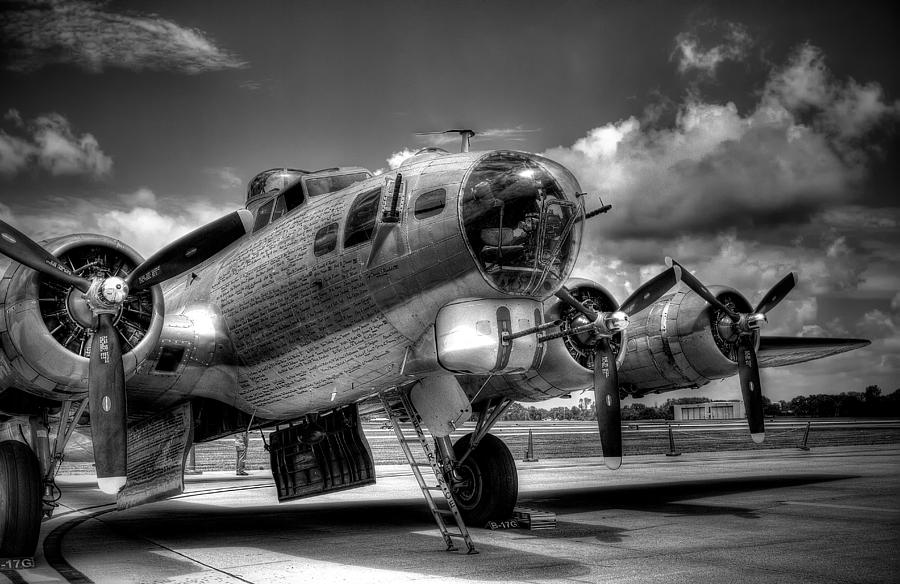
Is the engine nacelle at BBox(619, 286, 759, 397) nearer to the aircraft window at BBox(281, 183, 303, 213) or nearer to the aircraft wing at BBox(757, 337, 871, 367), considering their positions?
the aircraft wing at BBox(757, 337, 871, 367)

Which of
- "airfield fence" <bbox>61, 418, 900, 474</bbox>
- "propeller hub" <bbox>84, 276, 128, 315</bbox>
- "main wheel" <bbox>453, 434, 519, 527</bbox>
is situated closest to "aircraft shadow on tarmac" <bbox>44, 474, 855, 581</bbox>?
"main wheel" <bbox>453, 434, 519, 527</bbox>

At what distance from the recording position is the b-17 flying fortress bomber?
25.4 feet

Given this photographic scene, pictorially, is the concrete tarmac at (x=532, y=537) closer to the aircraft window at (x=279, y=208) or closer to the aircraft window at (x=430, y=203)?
the aircraft window at (x=430, y=203)

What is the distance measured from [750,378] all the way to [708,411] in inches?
2473

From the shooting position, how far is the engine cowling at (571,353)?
11539 millimetres

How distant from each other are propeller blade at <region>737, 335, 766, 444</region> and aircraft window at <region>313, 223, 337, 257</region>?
7.66 meters

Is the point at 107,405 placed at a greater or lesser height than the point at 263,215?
lesser

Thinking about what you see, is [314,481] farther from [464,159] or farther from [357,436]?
[464,159]

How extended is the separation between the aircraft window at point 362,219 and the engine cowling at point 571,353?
4071mm

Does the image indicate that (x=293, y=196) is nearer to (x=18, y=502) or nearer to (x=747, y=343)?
(x=18, y=502)

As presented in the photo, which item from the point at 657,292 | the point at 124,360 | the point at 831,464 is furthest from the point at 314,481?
the point at 831,464

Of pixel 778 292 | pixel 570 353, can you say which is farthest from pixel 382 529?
pixel 778 292

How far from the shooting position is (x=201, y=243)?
884cm

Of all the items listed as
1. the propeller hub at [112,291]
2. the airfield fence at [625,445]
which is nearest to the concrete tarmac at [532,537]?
the propeller hub at [112,291]
